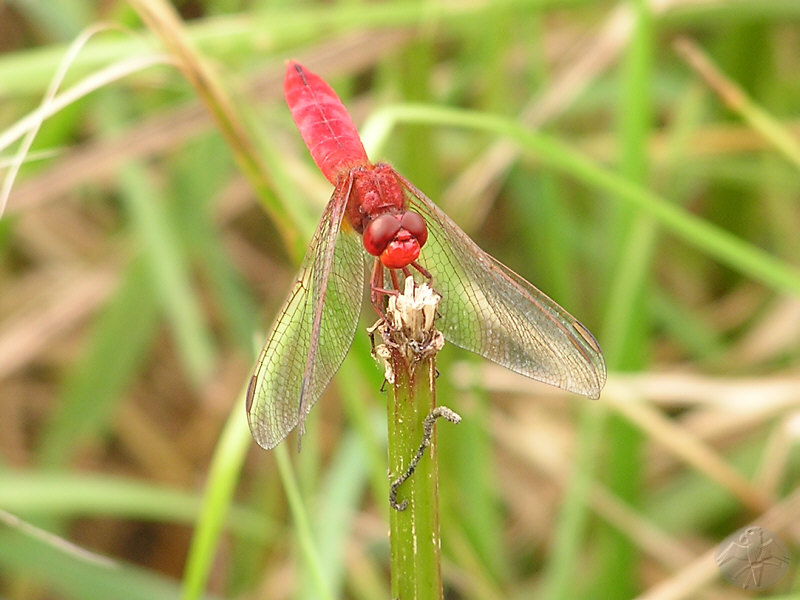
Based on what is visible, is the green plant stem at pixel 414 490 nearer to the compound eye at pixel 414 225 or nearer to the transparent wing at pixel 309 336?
the transparent wing at pixel 309 336

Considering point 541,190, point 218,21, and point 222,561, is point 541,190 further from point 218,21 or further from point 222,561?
point 222,561

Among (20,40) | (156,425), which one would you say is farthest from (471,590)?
(20,40)
